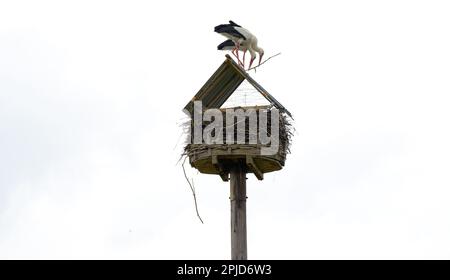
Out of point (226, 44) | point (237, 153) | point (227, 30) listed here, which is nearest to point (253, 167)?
point (237, 153)

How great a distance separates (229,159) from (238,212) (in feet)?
2.19

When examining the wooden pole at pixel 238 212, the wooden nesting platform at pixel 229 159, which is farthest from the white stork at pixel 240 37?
the wooden pole at pixel 238 212

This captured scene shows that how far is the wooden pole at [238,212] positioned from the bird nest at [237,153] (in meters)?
0.12

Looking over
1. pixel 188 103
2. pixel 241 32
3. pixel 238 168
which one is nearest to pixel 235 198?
pixel 238 168

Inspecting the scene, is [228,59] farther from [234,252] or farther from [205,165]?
[234,252]

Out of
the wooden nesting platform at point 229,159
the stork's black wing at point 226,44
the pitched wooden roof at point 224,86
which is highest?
the stork's black wing at point 226,44

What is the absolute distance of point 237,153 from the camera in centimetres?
1553

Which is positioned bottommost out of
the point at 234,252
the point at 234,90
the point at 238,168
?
the point at 234,252

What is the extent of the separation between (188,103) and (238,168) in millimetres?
1094

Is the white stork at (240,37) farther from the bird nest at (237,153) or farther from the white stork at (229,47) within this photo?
the bird nest at (237,153)

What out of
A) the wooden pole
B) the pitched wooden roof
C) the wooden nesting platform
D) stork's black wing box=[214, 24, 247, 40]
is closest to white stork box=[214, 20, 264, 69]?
stork's black wing box=[214, 24, 247, 40]

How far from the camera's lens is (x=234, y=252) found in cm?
1530

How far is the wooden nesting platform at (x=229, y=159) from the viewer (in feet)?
51.0

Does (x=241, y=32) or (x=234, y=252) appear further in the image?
(x=241, y=32)
